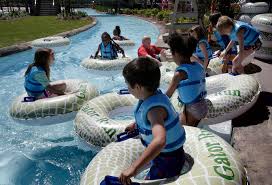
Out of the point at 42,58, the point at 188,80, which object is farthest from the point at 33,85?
the point at 188,80

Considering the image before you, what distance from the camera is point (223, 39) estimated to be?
7.56 metres

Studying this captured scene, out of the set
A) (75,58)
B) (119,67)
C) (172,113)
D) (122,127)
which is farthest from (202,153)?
(75,58)

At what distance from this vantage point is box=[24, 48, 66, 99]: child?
5.93 meters

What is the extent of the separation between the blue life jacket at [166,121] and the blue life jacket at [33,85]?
367 centimetres

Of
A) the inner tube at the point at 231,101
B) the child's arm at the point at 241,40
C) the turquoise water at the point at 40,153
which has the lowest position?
the turquoise water at the point at 40,153

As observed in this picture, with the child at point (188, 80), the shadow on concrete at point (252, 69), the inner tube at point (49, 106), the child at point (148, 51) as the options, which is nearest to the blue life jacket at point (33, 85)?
the inner tube at point (49, 106)

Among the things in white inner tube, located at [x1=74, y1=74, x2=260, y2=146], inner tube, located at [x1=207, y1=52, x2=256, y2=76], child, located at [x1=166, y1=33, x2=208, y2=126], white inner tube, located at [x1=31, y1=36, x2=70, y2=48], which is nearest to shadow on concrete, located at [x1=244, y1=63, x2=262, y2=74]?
inner tube, located at [x1=207, y1=52, x2=256, y2=76]

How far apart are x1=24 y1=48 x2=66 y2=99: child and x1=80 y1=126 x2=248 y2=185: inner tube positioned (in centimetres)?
299

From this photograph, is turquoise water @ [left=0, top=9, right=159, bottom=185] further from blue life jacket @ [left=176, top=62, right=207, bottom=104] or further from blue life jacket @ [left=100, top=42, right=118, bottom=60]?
blue life jacket @ [left=100, top=42, right=118, bottom=60]

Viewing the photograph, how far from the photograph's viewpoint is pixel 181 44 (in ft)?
12.1

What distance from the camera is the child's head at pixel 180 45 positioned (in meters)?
3.62

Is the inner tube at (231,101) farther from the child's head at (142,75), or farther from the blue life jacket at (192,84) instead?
the child's head at (142,75)

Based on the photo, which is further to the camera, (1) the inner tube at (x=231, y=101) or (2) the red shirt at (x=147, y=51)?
(2) the red shirt at (x=147, y=51)

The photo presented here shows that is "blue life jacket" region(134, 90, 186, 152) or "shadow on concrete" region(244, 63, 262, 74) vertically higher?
"blue life jacket" region(134, 90, 186, 152)
